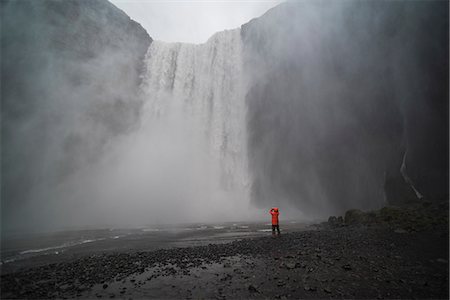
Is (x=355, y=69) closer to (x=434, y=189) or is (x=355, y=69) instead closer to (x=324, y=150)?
(x=324, y=150)

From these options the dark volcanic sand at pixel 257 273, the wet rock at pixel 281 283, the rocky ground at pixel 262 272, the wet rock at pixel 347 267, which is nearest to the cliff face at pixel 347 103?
the rocky ground at pixel 262 272

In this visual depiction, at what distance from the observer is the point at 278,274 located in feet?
23.6

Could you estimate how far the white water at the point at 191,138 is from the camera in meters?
32.0

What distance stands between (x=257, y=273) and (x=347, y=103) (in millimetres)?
27942

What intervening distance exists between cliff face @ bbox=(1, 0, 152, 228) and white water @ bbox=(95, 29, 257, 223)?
13.0 ft

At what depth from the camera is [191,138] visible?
37031mm

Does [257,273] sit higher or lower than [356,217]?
lower

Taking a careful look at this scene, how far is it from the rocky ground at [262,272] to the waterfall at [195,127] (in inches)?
842

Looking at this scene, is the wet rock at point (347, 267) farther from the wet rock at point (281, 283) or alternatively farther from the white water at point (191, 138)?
the white water at point (191, 138)

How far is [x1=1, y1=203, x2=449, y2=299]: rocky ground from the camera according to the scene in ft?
19.9

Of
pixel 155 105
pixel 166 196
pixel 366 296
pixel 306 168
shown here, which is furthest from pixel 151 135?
pixel 366 296

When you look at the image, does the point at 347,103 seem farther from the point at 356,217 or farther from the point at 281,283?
the point at 281,283

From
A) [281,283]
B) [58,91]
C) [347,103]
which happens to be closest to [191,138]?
[58,91]

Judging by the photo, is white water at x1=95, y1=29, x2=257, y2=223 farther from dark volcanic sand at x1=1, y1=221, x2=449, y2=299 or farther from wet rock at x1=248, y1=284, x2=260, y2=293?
wet rock at x1=248, y1=284, x2=260, y2=293
